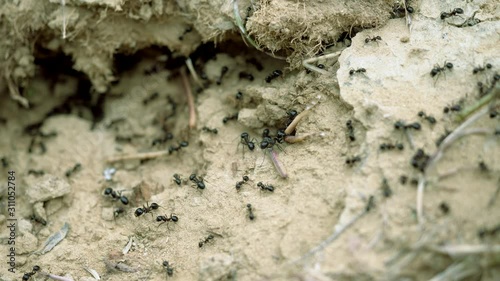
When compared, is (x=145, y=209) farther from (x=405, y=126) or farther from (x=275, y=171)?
(x=405, y=126)

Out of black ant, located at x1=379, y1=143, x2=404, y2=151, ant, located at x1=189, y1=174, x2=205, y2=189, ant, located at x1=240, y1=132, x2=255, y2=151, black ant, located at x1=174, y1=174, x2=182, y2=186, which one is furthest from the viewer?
black ant, located at x1=174, y1=174, x2=182, y2=186

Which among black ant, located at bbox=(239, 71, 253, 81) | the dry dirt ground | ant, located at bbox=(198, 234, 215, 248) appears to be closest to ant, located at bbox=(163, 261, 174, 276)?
the dry dirt ground

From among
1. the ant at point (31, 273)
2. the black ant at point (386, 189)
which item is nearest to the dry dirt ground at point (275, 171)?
the black ant at point (386, 189)

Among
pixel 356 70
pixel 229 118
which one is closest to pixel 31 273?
pixel 229 118

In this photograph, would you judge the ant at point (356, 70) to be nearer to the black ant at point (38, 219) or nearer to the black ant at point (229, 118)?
the black ant at point (229, 118)

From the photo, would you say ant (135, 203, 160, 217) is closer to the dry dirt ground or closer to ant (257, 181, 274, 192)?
the dry dirt ground

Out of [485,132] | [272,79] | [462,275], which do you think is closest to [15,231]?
[272,79]

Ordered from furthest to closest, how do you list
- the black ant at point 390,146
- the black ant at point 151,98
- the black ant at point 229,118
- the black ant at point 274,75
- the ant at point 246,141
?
the black ant at point 151,98
the black ant at point 229,118
the black ant at point 274,75
the ant at point 246,141
the black ant at point 390,146

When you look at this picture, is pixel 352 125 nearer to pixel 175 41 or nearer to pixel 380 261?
pixel 380 261
